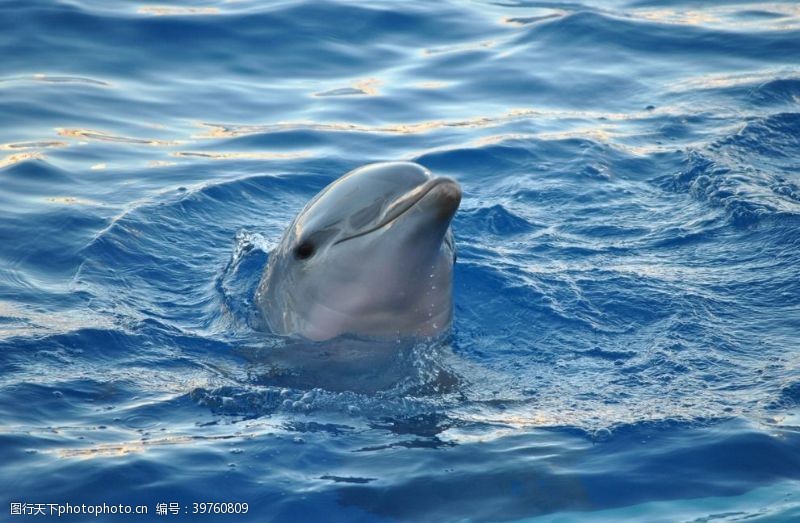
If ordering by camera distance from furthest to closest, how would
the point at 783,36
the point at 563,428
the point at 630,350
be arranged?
the point at 783,36 < the point at 630,350 < the point at 563,428

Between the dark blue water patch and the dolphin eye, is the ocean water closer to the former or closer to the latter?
the dark blue water patch

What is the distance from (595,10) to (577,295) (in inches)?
343

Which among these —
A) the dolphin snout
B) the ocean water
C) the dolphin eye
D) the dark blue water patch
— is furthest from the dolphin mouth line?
the dark blue water patch

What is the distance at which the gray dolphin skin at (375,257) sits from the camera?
587cm

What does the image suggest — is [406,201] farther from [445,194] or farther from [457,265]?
[457,265]

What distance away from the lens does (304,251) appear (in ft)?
21.4

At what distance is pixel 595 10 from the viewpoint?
15.8m

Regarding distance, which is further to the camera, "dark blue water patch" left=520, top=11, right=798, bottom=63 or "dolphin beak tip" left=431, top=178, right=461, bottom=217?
"dark blue water patch" left=520, top=11, right=798, bottom=63

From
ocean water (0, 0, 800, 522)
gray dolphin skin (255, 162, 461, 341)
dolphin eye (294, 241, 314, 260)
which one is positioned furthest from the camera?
dolphin eye (294, 241, 314, 260)

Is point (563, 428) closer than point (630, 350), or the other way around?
point (563, 428)

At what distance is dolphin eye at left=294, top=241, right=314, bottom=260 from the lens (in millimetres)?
6457

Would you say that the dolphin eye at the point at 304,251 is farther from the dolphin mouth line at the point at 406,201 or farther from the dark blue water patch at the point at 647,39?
the dark blue water patch at the point at 647,39

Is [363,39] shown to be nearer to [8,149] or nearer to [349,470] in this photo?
[8,149]

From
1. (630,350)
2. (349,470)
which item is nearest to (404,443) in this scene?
(349,470)
